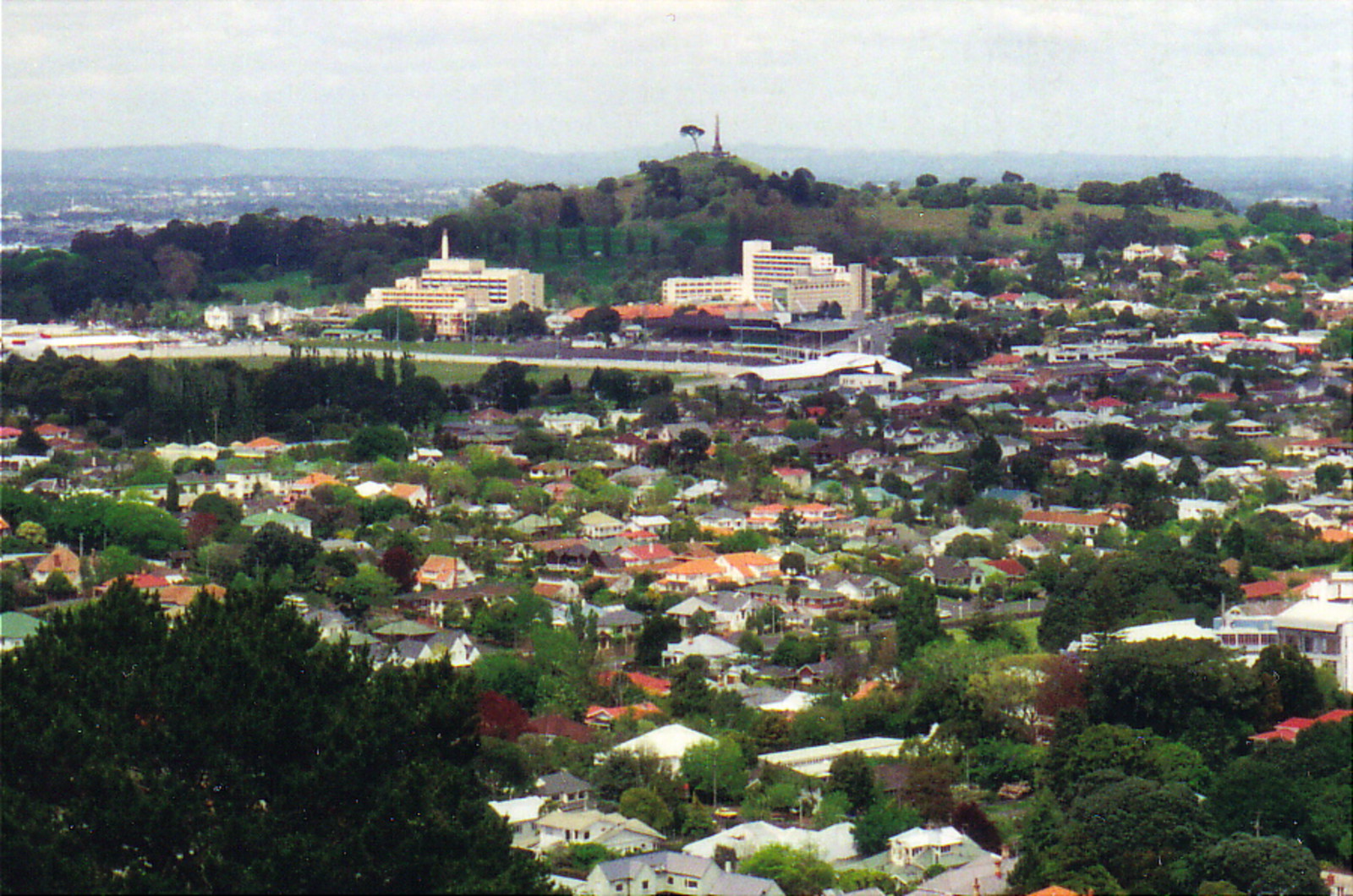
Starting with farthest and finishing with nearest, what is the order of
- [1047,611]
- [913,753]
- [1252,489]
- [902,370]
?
[902,370], [1252,489], [1047,611], [913,753]

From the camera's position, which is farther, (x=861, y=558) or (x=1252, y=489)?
(x=1252, y=489)

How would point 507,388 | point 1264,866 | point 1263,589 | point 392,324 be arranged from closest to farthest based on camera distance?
point 1264,866, point 1263,589, point 507,388, point 392,324

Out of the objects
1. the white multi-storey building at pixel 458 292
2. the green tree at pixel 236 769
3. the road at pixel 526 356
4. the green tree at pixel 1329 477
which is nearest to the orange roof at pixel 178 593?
the green tree at pixel 236 769

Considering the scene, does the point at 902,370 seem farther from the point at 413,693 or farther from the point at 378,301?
the point at 413,693

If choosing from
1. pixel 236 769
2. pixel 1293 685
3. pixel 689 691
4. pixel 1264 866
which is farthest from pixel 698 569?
pixel 236 769

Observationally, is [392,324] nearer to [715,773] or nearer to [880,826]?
[715,773]

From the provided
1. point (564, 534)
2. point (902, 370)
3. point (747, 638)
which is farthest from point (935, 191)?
point (747, 638)
